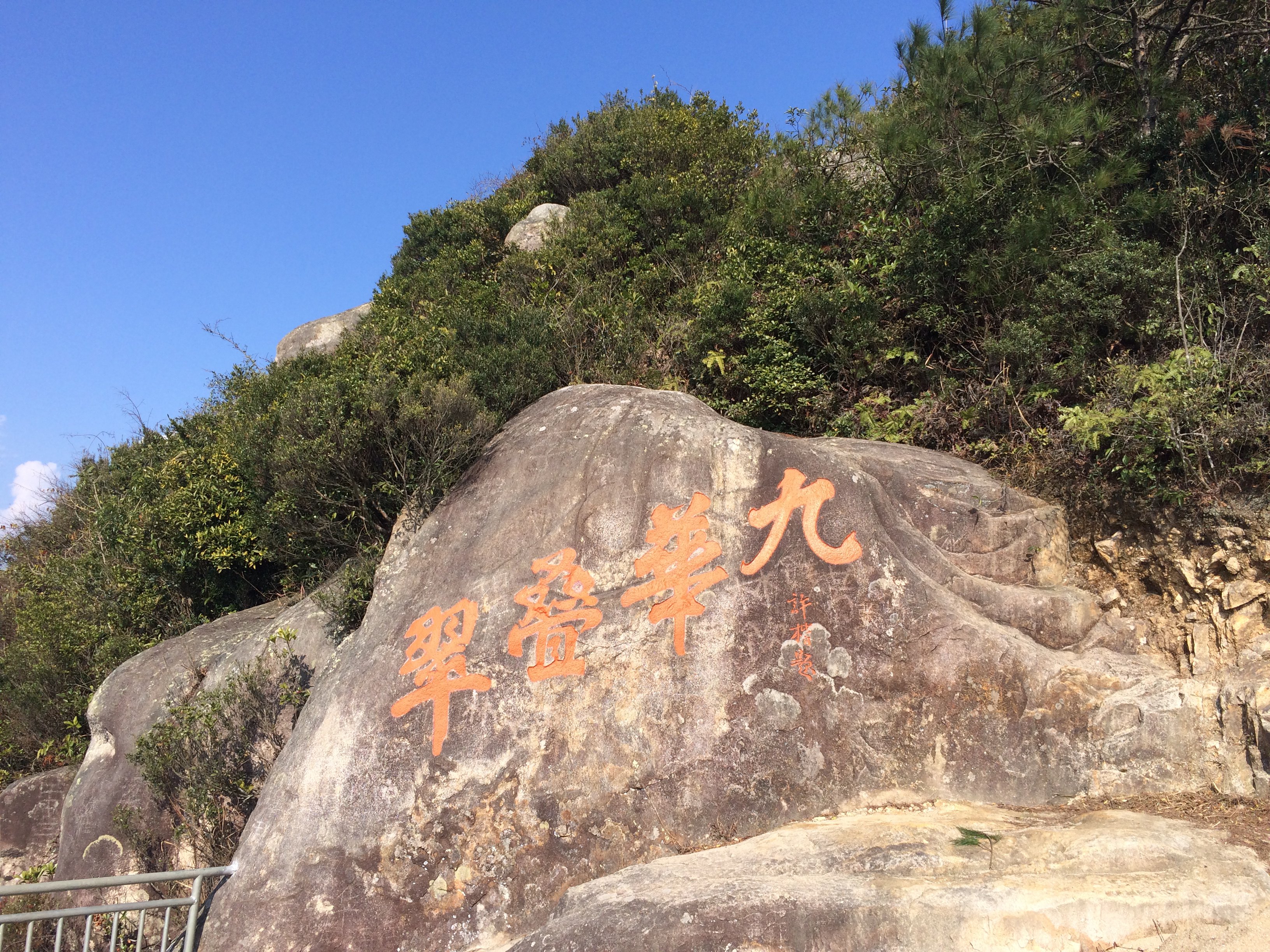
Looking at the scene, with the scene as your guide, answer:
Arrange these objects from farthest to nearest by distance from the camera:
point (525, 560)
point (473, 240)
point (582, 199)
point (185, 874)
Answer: point (473, 240) < point (582, 199) < point (525, 560) < point (185, 874)

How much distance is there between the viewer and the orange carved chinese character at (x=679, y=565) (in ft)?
25.1

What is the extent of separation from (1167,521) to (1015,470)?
1513mm

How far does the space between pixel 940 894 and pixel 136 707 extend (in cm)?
889

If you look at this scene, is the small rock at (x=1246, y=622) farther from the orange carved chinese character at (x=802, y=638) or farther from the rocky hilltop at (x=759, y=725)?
the orange carved chinese character at (x=802, y=638)

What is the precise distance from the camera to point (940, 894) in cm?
523

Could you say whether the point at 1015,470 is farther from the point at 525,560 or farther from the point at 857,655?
the point at 525,560

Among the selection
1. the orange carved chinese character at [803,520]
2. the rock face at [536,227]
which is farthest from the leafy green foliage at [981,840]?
the rock face at [536,227]

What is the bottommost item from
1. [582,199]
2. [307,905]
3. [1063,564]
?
[307,905]

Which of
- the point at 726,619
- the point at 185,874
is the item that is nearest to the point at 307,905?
the point at 185,874

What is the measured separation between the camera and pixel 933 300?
11.2 meters

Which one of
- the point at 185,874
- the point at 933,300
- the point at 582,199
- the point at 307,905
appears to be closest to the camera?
the point at 185,874

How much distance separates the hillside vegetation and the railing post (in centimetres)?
353

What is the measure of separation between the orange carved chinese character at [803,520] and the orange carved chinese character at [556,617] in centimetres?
150

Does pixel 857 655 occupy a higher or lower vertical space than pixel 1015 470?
lower
